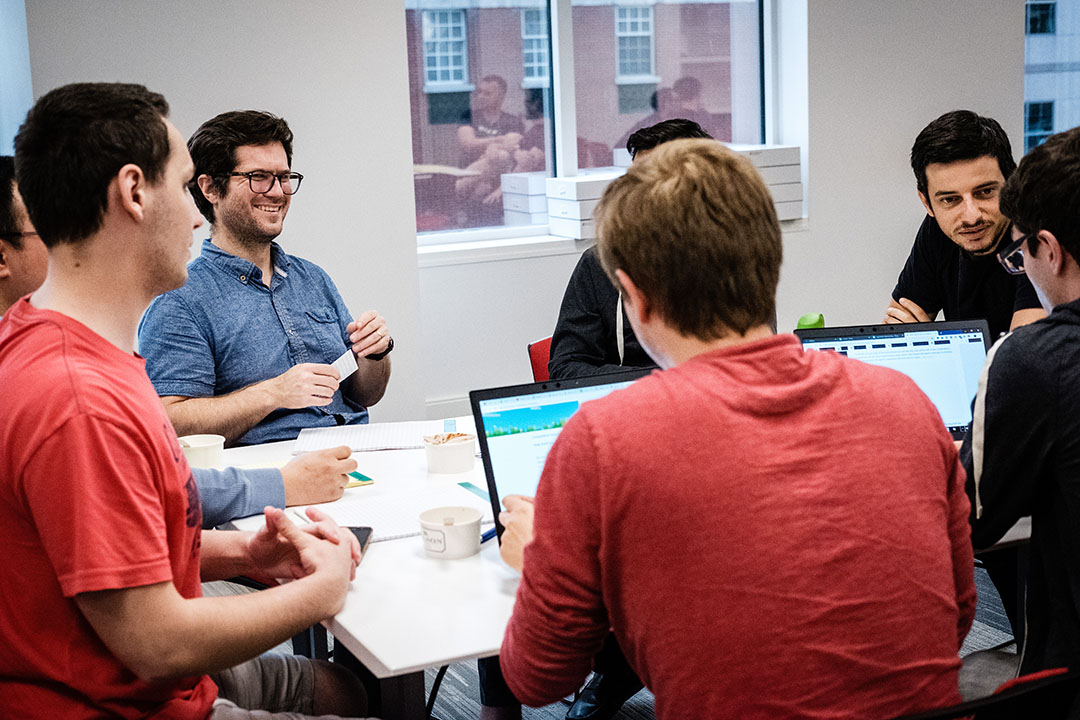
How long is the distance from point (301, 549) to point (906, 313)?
5.51ft

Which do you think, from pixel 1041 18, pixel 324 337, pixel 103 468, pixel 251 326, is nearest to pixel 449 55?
pixel 324 337

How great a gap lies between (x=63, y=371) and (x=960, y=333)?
5.60 ft

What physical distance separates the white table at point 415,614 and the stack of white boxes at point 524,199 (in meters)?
3.45

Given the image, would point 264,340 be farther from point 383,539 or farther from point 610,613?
point 610,613

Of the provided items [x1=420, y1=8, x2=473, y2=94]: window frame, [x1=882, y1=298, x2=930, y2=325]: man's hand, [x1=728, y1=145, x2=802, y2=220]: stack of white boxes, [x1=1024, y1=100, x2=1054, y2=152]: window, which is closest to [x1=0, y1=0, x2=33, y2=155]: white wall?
[x1=420, y1=8, x2=473, y2=94]: window frame

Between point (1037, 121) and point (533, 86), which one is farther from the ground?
point (533, 86)

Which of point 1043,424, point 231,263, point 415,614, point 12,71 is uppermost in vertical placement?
point 12,71

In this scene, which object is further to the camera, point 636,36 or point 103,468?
point 636,36

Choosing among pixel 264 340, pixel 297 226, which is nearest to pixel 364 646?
pixel 264 340

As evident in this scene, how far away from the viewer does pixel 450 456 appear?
7.21ft

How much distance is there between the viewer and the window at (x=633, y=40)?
529 centimetres

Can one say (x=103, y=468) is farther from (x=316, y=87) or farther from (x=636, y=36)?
(x=636, y=36)

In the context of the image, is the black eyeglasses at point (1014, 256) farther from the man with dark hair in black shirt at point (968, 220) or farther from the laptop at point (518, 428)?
the man with dark hair in black shirt at point (968, 220)

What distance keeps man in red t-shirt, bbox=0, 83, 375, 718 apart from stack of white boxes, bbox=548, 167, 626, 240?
3.52m
